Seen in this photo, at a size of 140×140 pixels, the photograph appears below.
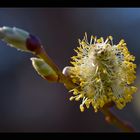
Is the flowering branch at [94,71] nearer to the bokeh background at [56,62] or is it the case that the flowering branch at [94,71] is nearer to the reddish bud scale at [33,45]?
the reddish bud scale at [33,45]

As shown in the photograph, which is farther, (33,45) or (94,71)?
(94,71)

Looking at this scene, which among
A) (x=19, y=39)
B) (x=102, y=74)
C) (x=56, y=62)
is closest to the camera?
(x=19, y=39)

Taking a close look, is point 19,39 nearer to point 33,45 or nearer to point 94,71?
point 33,45

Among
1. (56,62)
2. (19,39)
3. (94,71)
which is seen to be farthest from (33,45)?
(56,62)

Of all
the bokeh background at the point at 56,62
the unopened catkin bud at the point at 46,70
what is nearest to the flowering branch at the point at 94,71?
the unopened catkin bud at the point at 46,70

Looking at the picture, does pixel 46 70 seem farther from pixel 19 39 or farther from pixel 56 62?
pixel 56 62

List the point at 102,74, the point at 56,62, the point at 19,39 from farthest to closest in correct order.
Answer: the point at 56,62 → the point at 102,74 → the point at 19,39

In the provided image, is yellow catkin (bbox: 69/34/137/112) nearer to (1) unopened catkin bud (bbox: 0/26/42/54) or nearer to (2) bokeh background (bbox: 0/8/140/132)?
(1) unopened catkin bud (bbox: 0/26/42/54)
